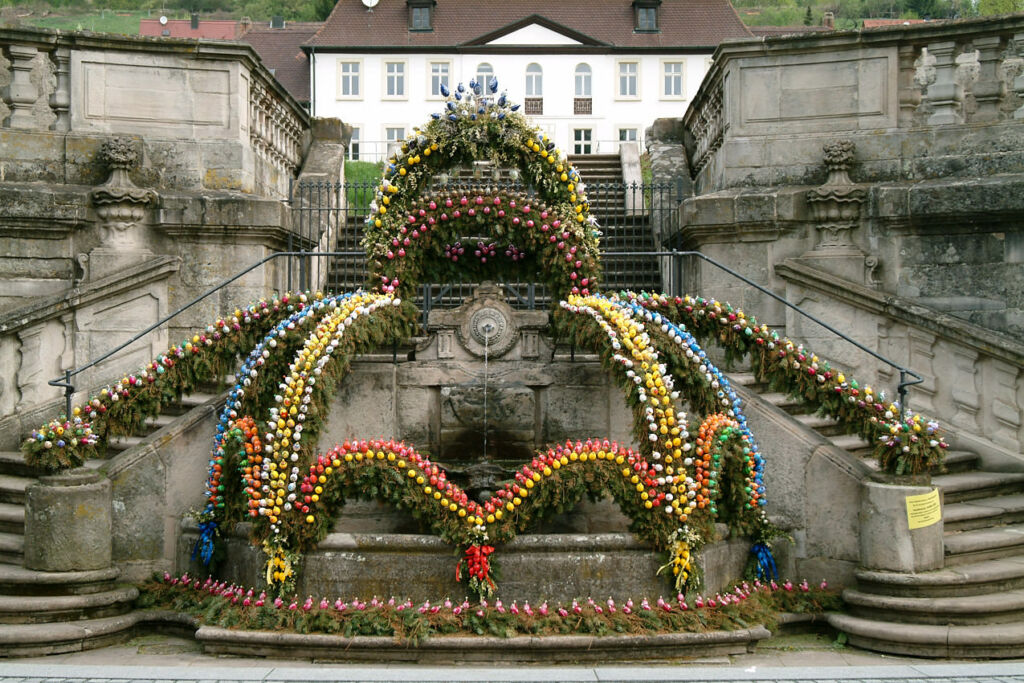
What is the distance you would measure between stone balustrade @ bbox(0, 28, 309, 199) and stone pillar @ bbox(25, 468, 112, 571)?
445 centimetres

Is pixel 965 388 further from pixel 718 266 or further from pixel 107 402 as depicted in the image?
pixel 107 402

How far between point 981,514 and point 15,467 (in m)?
8.16

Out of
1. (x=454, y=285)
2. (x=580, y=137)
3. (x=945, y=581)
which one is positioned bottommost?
(x=945, y=581)

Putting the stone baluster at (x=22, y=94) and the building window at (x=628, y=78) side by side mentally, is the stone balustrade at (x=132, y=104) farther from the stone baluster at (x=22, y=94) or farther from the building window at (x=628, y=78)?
the building window at (x=628, y=78)

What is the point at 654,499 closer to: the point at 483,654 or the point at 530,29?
the point at 483,654

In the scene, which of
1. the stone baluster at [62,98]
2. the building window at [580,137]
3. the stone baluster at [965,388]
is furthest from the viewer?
the building window at [580,137]

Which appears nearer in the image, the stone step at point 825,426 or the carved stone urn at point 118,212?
the stone step at point 825,426

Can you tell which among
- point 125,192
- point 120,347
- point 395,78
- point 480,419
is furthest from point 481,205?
point 395,78

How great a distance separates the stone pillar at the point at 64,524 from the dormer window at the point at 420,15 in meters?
44.9

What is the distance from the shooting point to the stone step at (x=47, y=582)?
7594 mm

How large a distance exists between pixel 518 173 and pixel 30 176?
5.31 metres

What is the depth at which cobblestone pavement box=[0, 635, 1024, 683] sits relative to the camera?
253 inches

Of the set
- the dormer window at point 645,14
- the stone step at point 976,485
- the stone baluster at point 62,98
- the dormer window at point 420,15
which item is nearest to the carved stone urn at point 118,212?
the stone baluster at point 62,98

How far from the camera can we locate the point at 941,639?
714cm
